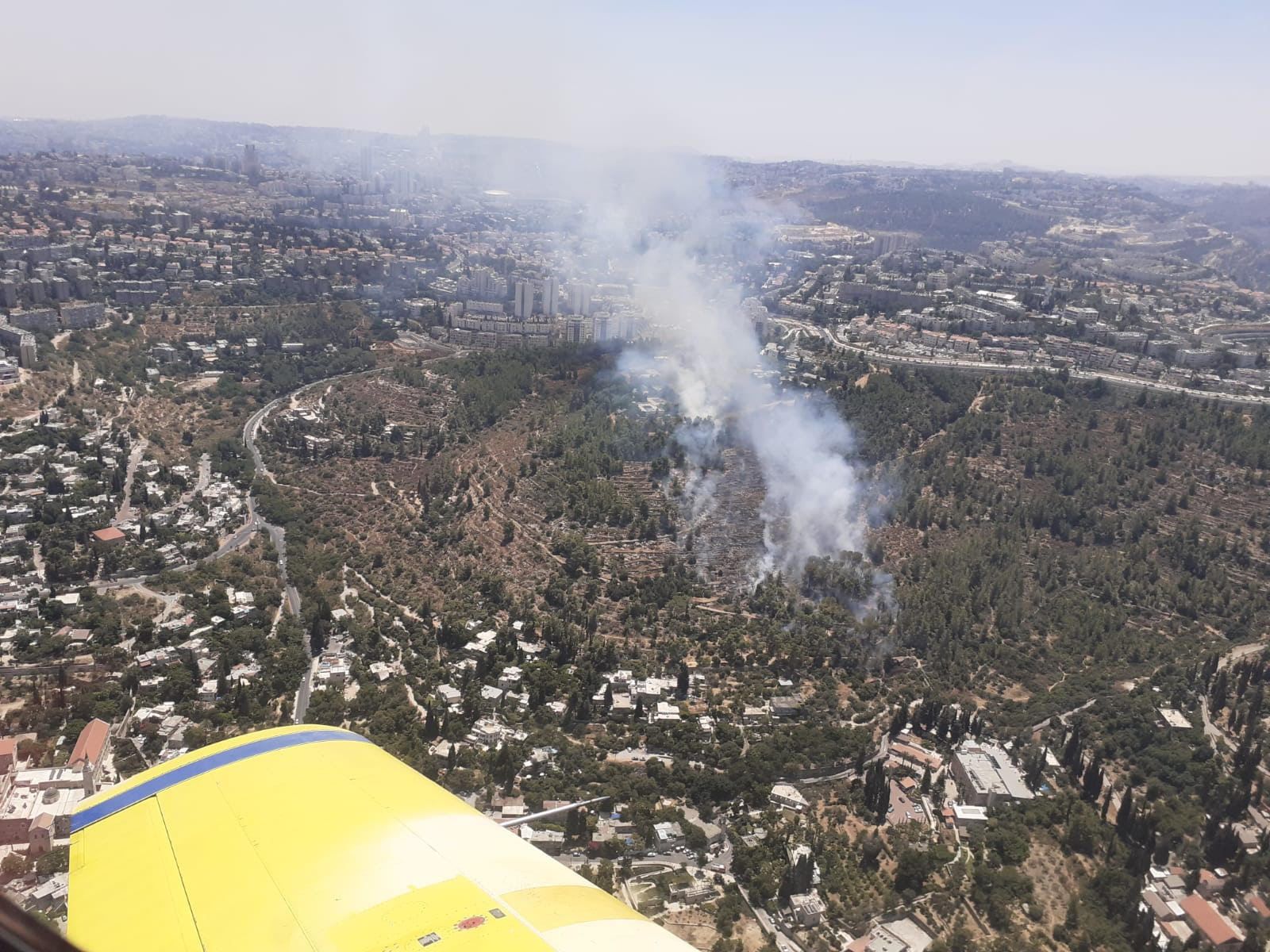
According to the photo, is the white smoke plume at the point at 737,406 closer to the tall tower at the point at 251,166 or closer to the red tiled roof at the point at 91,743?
the red tiled roof at the point at 91,743

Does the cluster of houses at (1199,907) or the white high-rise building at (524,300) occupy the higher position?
the white high-rise building at (524,300)

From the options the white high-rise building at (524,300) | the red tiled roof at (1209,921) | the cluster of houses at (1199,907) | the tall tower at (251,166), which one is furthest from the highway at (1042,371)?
the tall tower at (251,166)

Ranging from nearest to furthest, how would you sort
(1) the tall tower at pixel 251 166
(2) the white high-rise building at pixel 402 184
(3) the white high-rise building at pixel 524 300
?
(3) the white high-rise building at pixel 524 300
(1) the tall tower at pixel 251 166
(2) the white high-rise building at pixel 402 184

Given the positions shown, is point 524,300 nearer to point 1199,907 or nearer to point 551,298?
point 551,298

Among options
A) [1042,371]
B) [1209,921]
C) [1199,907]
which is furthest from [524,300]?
[1209,921]

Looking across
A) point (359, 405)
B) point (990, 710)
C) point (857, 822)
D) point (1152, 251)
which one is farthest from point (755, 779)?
point (1152, 251)

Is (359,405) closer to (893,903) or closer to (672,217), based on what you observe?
(893,903)
